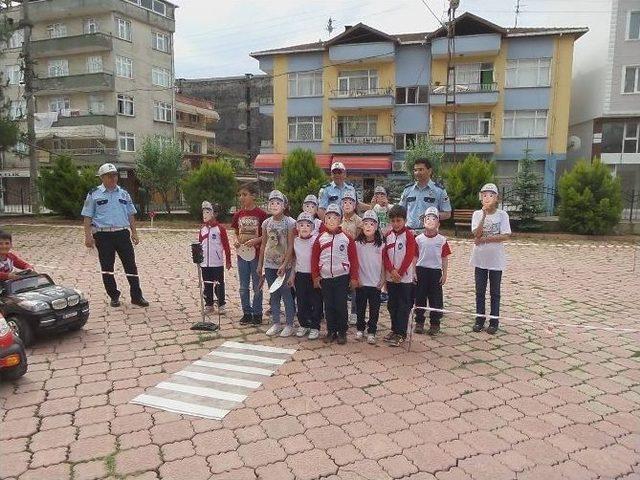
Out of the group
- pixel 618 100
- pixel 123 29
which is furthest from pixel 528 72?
pixel 123 29

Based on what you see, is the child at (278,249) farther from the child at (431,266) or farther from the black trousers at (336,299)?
the child at (431,266)

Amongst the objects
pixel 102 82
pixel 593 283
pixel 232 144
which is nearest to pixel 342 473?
pixel 593 283

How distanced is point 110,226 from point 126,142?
107 ft

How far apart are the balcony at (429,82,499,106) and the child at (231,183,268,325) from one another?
2414 cm

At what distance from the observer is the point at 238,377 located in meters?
4.44

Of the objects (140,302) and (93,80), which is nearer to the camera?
(140,302)

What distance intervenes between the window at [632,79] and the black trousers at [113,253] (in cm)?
2866

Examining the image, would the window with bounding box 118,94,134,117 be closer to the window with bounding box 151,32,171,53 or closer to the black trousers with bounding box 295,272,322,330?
the window with bounding box 151,32,171,53

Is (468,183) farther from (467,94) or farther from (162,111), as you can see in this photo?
(162,111)

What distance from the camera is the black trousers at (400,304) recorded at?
5.25 metres

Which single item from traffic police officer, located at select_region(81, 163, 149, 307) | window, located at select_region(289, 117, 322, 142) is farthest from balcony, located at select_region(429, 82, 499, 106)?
traffic police officer, located at select_region(81, 163, 149, 307)

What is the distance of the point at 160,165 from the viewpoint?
2225cm

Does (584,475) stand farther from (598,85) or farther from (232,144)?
(232,144)

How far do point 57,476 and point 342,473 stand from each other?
1779 millimetres
